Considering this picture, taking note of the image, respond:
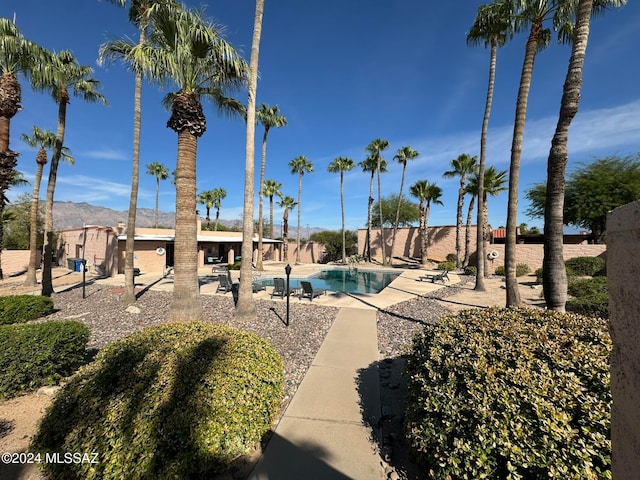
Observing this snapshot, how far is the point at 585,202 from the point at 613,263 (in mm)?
30642

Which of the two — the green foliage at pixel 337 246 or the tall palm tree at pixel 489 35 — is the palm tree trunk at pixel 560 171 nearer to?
the tall palm tree at pixel 489 35

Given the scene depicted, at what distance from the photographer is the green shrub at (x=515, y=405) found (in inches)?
78.0

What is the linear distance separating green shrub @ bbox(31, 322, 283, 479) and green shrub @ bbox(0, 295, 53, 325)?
636 centimetres

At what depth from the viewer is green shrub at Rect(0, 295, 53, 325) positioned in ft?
22.4

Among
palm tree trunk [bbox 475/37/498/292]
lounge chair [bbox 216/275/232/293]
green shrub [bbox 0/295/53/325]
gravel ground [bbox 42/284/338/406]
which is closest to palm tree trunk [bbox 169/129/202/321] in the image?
gravel ground [bbox 42/284/338/406]

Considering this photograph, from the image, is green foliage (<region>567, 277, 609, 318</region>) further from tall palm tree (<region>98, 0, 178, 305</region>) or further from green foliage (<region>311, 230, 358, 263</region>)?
green foliage (<region>311, 230, 358, 263</region>)

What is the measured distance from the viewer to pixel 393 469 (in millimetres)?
2828

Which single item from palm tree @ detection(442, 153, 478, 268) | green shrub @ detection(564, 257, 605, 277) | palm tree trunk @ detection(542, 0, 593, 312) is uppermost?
palm tree @ detection(442, 153, 478, 268)

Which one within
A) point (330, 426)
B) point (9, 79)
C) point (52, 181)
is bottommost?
point (330, 426)

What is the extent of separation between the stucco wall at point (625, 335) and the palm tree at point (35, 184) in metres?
19.1

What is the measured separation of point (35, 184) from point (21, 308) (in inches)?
473

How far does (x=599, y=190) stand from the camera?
22141 mm

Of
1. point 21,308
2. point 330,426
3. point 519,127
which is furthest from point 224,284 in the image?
point 519,127

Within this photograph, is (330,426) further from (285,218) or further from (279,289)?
(285,218)
